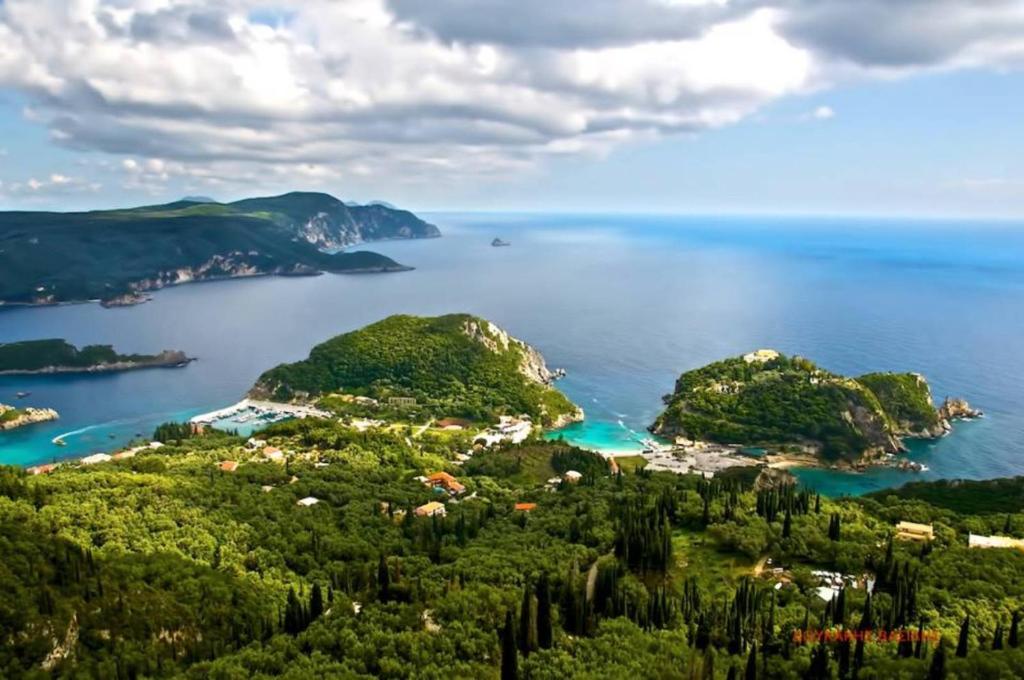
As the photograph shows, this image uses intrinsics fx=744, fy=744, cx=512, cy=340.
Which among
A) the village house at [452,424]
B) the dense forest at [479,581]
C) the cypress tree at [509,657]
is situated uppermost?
the cypress tree at [509,657]

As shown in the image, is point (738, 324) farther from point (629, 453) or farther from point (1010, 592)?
point (1010, 592)

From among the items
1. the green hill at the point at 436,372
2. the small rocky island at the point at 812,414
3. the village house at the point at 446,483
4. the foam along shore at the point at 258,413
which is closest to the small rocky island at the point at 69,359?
the green hill at the point at 436,372

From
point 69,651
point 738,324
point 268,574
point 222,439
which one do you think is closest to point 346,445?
point 222,439

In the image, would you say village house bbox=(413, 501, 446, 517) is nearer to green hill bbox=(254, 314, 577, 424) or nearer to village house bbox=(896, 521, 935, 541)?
village house bbox=(896, 521, 935, 541)

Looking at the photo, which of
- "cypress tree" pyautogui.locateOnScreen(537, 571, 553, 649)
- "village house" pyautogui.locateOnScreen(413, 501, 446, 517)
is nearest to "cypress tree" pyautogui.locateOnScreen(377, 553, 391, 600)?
"cypress tree" pyautogui.locateOnScreen(537, 571, 553, 649)

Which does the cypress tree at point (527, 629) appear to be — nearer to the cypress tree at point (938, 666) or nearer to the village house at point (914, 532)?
the cypress tree at point (938, 666)

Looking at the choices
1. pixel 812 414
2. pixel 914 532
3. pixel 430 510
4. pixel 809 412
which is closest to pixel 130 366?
pixel 430 510

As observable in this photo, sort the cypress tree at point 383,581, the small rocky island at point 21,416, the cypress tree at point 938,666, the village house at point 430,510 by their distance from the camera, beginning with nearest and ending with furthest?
the cypress tree at point 938,666
the cypress tree at point 383,581
the village house at point 430,510
the small rocky island at point 21,416
